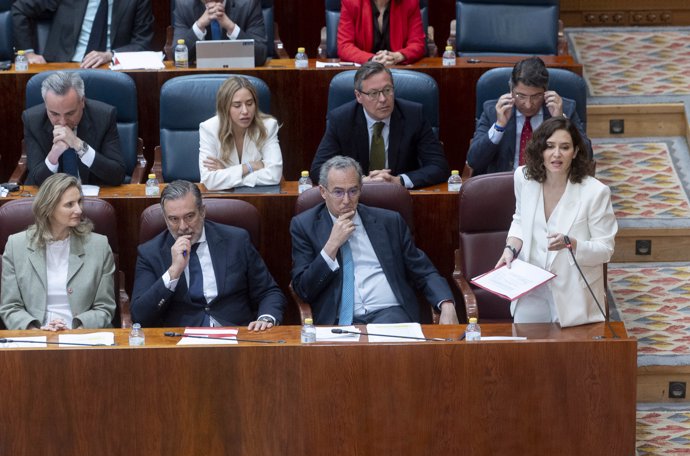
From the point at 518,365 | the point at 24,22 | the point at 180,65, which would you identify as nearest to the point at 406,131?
the point at 180,65

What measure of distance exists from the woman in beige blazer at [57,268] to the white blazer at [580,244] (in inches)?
48.9

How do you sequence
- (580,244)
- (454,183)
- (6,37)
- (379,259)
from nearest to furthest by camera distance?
1. (580,244)
2. (379,259)
3. (454,183)
4. (6,37)

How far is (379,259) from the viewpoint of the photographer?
394 centimetres

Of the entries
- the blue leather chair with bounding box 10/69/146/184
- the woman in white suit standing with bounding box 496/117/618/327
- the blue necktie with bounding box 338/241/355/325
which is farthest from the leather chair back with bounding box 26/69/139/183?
the woman in white suit standing with bounding box 496/117/618/327

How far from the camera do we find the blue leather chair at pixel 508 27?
5398mm

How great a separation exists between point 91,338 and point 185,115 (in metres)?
1.45

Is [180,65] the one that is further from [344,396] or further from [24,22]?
[344,396]

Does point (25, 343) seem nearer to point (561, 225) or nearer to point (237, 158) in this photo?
point (237, 158)

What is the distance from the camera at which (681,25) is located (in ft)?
20.7

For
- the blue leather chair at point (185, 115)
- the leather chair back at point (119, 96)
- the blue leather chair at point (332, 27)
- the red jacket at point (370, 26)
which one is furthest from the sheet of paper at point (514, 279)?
the blue leather chair at point (332, 27)

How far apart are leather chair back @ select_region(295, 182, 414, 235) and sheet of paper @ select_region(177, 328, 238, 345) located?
2.27ft

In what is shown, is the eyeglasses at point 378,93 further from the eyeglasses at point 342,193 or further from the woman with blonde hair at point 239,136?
the eyeglasses at point 342,193

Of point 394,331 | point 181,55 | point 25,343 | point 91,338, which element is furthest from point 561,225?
point 181,55

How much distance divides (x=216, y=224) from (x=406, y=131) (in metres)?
0.89
